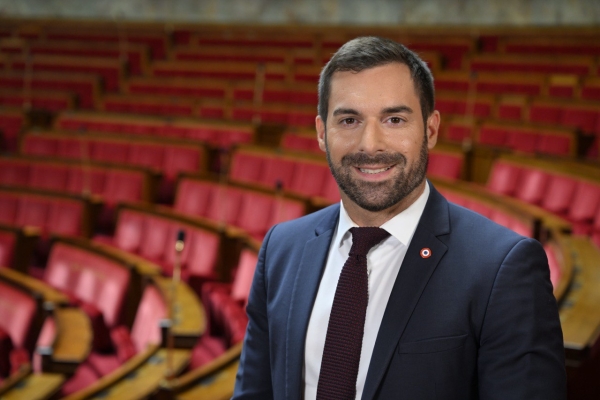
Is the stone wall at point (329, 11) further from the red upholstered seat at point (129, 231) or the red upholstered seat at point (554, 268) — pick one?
the red upholstered seat at point (554, 268)

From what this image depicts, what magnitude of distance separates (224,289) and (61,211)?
453 millimetres

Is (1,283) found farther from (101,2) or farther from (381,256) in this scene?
(101,2)

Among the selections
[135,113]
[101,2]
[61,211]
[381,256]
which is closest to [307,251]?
[381,256]

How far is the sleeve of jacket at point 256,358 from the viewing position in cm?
27

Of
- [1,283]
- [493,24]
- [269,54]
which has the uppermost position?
[493,24]

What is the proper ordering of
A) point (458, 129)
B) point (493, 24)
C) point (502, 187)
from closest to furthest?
point (502, 187) → point (458, 129) → point (493, 24)

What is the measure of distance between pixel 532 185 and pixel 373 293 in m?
0.87

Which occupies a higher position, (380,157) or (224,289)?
(380,157)

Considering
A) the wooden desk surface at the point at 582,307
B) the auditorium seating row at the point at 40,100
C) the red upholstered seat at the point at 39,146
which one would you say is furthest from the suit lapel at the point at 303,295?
the auditorium seating row at the point at 40,100

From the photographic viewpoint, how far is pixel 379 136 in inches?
9.3

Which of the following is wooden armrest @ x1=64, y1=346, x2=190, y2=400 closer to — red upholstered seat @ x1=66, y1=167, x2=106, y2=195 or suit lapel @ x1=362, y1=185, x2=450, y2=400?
suit lapel @ x1=362, y1=185, x2=450, y2=400

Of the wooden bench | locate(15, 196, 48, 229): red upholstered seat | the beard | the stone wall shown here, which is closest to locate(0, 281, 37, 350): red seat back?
locate(15, 196, 48, 229): red upholstered seat

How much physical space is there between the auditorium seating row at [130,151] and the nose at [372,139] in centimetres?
118

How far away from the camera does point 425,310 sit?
228mm
